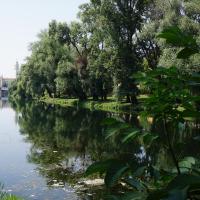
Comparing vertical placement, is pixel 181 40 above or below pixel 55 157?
above

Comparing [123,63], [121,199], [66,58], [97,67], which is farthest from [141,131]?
[66,58]

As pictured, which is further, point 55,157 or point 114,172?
point 55,157

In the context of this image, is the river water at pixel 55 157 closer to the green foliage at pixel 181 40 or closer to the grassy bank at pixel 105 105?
the green foliage at pixel 181 40

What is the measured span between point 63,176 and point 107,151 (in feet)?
18.1

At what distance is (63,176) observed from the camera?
1510 cm

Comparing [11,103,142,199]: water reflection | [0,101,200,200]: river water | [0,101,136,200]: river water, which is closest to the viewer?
[0,101,200,200]: river water

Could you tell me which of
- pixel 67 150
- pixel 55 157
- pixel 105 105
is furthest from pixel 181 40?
pixel 105 105

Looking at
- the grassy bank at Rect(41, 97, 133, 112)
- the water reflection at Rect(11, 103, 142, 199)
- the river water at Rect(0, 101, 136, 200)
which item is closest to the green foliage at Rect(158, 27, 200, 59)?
the river water at Rect(0, 101, 136, 200)

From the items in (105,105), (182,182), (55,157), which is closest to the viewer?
(182,182)

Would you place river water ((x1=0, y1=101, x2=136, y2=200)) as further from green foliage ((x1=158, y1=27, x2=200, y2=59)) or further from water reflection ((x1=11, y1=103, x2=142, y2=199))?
green foliage ((x1=158, y1=27, x2=200, y2=59))

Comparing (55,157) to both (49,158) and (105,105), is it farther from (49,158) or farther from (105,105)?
(105,105)

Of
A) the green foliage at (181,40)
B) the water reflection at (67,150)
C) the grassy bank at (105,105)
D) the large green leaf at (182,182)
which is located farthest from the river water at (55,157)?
the grassy bank at (105,105)

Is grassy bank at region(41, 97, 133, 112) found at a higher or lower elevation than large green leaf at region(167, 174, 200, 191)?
lower

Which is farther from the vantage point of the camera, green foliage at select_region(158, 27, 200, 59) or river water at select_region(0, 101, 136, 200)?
river water at select_region(0, 101, 136, 200)
